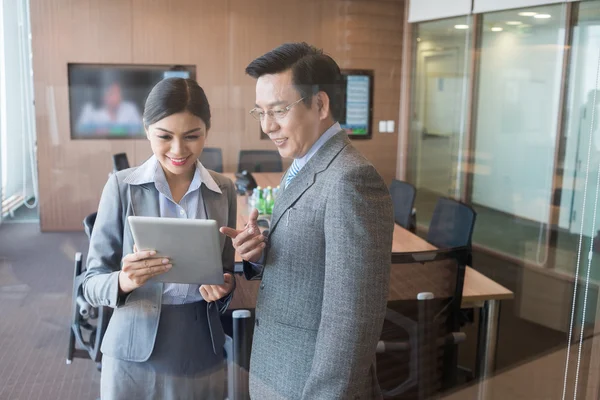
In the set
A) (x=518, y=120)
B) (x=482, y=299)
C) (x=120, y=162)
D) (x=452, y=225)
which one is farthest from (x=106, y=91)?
(x=518, y=120)

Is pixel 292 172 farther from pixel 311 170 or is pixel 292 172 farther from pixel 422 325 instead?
pixel 422 325

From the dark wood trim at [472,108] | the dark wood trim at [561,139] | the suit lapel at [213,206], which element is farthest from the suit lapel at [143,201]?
the dark wood trim at [472,108]

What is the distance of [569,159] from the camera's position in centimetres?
Result: 448

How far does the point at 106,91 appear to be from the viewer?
1785 mm

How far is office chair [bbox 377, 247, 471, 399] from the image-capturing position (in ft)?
7.93

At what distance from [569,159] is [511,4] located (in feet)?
4.21

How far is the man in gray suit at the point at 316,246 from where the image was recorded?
1.33 meters

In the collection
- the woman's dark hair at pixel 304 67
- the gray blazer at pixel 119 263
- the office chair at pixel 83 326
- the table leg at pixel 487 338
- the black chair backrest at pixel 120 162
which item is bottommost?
the table leg at pixel 487 338

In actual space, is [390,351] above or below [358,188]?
below

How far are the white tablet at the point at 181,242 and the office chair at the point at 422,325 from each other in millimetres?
1061

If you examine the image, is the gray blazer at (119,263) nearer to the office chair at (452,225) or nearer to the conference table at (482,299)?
the conference table at (482,299)

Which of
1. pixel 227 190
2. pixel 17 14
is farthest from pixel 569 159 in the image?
pixel 17 14

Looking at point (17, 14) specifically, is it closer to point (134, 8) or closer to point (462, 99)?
point (134, 8)

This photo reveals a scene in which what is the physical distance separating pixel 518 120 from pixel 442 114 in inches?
25.8
